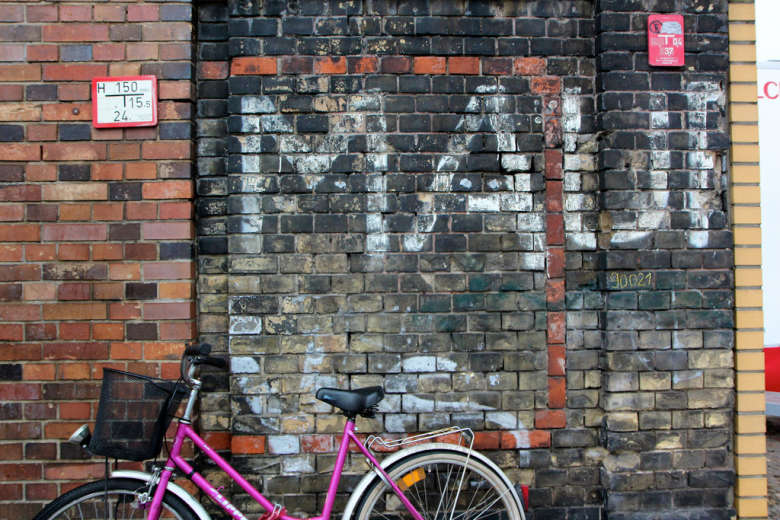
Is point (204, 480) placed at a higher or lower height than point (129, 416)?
lower

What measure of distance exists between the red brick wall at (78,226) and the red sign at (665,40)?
256 centimetres

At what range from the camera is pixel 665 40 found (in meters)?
2.89

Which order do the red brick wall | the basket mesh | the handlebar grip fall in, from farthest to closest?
1. the red brick wall
2. the handlebar grip
3. the basket mesh

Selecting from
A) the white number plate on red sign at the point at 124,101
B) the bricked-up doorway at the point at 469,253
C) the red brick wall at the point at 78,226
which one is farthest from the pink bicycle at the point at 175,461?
the white number plate on red sign at the point at 124,101

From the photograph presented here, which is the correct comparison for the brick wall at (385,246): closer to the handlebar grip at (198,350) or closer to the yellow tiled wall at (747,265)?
the yellow tiled wall at (747,265)

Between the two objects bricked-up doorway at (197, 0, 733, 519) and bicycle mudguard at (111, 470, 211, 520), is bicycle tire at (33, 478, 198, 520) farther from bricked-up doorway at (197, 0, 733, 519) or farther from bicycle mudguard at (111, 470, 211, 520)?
bricked-up doorway at (197, 0, 733, 519)

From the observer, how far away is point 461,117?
291 cm

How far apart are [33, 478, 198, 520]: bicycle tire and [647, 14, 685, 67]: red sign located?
3309mm

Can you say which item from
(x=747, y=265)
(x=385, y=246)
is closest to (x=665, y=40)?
(x=747, y=265)

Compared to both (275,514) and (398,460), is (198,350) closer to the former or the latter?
(275,514)

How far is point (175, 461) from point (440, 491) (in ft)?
4.44

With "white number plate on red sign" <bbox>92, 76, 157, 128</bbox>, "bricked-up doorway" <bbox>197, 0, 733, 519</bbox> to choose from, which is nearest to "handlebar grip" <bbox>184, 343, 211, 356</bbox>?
"bricked-up doorway" <bbox>197, 0, 733, 519</bbox>

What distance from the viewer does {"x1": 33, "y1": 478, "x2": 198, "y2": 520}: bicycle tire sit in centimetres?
227

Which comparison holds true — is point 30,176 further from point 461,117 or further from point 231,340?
point 461,117
